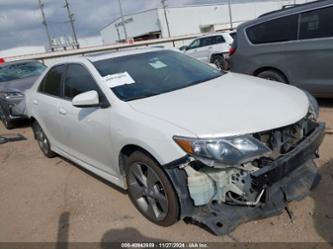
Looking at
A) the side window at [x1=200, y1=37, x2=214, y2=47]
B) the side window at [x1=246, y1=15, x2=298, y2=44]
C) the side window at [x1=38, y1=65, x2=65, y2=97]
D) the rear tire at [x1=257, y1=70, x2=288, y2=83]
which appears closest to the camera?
the side window at [x1=38, y1=65, x2=65, y2=97]

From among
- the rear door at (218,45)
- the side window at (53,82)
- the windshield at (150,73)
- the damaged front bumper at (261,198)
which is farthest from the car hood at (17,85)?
the rear door at (218,45)

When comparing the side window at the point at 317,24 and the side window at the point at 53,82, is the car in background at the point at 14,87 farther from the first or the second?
the side window at the point at 317,24

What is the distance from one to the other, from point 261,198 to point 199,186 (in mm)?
558

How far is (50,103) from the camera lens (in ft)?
15.0

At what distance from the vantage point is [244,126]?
262 centimetres

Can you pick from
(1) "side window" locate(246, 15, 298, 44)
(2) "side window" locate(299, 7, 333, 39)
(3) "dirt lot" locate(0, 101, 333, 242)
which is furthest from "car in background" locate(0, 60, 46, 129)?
(2) "side window" locate(299, 7, 333, 39)

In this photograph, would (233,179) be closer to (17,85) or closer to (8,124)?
(8,124)

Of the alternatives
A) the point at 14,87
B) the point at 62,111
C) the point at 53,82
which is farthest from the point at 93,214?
the point at 14,87

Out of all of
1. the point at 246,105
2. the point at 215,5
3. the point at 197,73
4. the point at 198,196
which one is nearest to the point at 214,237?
the point at 198,196

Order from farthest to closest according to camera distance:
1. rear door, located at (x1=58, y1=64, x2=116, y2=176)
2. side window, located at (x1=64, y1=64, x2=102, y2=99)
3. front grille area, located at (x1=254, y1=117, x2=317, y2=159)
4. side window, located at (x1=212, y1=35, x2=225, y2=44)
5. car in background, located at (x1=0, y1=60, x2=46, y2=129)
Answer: side window, located at (x1=212, y1=35, x2=225, y2=44) < car in background, located at (x1=0, y1=60, x2=46, y2=129) < side window, located at (x1=64, y1=64, x2=102, y2=99) < rear door, located at (x1=58, y1=64, x2=116, y2=176) < front grille area, located at (x1=254, y1=117, x2=317, y2=159)

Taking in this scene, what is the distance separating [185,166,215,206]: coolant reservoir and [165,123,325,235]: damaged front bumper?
0.06 metres

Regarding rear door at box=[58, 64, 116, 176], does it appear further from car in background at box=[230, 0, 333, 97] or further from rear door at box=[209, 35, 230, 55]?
rear door at box=[209, 35, 230, 55]

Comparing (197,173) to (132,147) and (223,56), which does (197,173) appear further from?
(223,56)

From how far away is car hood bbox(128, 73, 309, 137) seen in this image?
264cm
